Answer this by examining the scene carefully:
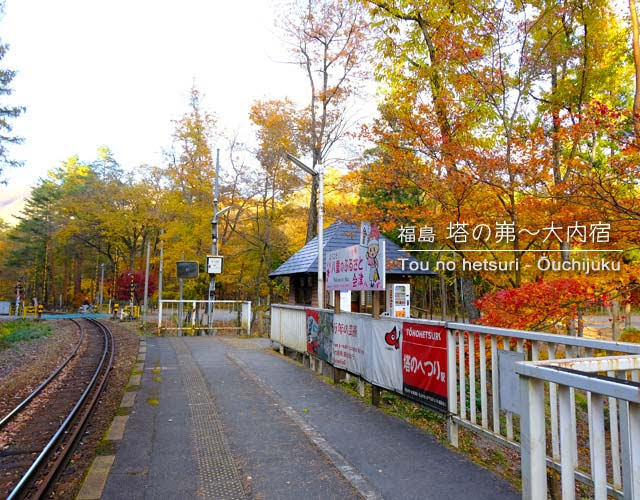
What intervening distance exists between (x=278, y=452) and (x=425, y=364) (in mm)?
1902

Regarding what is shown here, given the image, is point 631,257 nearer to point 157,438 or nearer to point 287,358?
point 287,358

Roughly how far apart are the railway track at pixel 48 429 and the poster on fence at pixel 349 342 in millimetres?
3999

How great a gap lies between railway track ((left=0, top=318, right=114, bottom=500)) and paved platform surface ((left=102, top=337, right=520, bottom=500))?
2.39 feet

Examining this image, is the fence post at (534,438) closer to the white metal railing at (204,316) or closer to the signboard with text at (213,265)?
the white metal railing at (204,316)

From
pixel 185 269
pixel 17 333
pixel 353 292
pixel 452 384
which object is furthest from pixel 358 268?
pixel 17 333

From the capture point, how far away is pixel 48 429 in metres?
6.88

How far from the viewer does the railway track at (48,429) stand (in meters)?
4.80

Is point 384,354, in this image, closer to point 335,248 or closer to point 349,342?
point 349,342

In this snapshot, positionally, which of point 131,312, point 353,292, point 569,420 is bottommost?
point 131,312

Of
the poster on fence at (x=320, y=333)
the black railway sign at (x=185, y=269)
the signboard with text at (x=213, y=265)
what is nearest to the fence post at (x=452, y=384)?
the poster on fence at (x=320, y=333)

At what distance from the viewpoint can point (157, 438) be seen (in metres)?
5.61

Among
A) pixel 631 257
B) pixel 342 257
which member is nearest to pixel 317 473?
pixel 342 257

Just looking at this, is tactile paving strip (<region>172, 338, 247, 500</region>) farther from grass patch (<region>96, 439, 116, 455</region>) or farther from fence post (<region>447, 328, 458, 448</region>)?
fence post (<region>447, 328, 458, 448</region>)

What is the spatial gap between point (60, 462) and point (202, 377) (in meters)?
4.54
